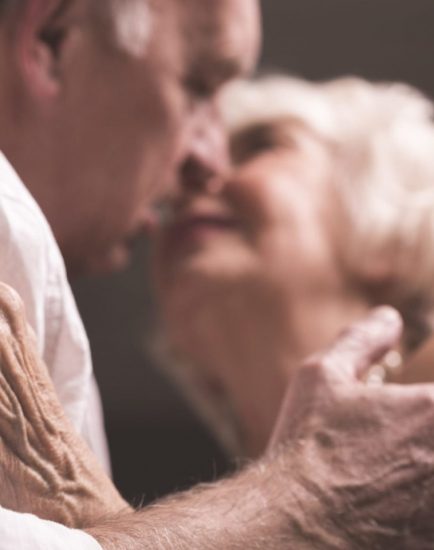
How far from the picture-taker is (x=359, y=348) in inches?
32.5

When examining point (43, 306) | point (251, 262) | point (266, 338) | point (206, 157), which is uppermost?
point (43, 306)

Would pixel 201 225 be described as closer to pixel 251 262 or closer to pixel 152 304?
pixel 251 262

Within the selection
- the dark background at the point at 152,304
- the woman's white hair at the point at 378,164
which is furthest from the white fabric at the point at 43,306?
the dark background at the point at 152,304

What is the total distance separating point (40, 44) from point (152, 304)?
139cm

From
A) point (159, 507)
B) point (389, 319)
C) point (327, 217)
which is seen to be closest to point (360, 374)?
point (389, 319)

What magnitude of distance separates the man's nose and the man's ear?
14.2 inches

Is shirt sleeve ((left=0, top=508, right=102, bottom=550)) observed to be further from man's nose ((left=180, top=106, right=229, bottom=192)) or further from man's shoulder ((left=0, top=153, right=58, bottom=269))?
man's nose ((left=180, top=106, right=229, bottom=192))

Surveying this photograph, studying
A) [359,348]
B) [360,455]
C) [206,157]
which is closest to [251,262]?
[206,157]

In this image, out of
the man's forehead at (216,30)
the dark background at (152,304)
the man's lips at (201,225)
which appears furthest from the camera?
the dark background at (152,304)

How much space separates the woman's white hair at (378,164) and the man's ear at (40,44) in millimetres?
558

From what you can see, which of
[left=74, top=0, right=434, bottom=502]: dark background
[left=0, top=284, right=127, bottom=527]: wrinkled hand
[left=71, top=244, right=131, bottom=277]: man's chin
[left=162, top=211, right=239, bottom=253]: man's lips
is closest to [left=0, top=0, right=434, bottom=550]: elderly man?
[left=0, top=284, right=127, bottom=527]: wrinkled hand

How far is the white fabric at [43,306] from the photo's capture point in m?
0.54

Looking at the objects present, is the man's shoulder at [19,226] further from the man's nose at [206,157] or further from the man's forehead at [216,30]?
the man's nose at [206,157]

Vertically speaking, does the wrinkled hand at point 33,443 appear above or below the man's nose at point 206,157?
above
